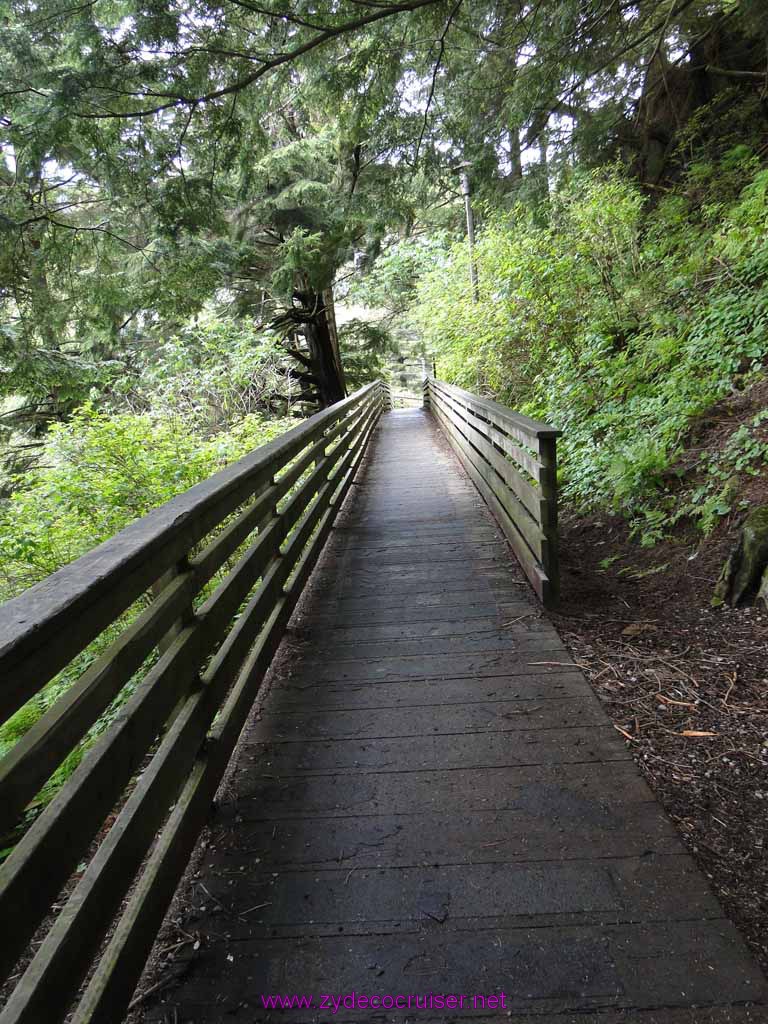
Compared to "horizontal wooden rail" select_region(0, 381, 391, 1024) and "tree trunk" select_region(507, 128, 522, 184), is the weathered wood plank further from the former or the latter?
"tree trunk" select_region(507, 128, 522, 184)

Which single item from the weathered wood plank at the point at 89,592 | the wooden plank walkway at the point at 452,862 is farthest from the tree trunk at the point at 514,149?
the weathered wood plank at the point at 89,592

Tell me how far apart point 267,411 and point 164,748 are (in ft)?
34.5

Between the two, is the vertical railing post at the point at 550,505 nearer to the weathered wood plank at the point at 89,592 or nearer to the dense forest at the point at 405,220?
the dense forest at the point at 405,220

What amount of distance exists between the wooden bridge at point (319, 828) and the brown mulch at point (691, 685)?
0.11 metres

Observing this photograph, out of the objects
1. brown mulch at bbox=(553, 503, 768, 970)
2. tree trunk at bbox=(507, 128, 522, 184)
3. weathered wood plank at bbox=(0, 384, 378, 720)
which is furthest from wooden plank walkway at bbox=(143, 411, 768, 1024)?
tree trunk at bbox=(507, 128, 522, 184)

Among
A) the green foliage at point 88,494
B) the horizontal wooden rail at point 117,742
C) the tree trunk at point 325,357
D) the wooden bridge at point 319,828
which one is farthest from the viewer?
the tree trunk at point 325,357

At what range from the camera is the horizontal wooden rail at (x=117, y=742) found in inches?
49.1

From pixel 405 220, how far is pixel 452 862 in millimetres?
6922

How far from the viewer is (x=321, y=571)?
16.5 feet

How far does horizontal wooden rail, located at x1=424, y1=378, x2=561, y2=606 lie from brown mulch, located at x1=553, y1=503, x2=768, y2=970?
0.33 meters

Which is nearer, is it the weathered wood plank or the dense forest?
the weathered wood plank

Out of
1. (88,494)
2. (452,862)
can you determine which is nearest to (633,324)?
(88,494)

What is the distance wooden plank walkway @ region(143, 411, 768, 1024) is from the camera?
1.62m

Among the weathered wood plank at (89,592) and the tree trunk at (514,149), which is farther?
the tree trunk at (514,149)
